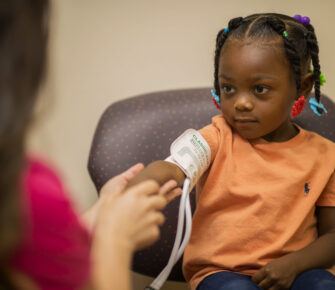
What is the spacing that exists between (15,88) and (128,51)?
113 cm

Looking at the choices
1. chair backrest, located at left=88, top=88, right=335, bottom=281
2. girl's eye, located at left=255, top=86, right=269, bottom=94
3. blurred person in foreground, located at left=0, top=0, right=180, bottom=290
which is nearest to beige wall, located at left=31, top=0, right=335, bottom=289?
chair backrest, located at left=88, top=88, right=335, bottom=281

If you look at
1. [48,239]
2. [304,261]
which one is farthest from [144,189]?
[304,261]

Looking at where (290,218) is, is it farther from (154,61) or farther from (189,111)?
(154,61)

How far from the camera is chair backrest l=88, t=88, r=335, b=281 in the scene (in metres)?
1.27

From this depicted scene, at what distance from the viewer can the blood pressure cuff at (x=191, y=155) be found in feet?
3.24

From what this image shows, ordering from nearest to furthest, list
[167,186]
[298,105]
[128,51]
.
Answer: [167,186]
[298,105]
[128,51]

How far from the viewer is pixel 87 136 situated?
1.58 m

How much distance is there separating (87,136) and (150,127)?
0.36 meters

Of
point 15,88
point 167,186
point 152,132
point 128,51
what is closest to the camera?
point 15,88

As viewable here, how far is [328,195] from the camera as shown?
1.11 meters

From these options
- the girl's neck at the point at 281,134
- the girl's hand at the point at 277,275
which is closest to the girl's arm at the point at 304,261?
the girl's hand at the point at 277,275

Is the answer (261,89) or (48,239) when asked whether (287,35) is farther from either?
(48,239)

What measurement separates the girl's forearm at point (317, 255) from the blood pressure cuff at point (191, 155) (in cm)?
31

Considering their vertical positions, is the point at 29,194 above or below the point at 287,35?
A: below
